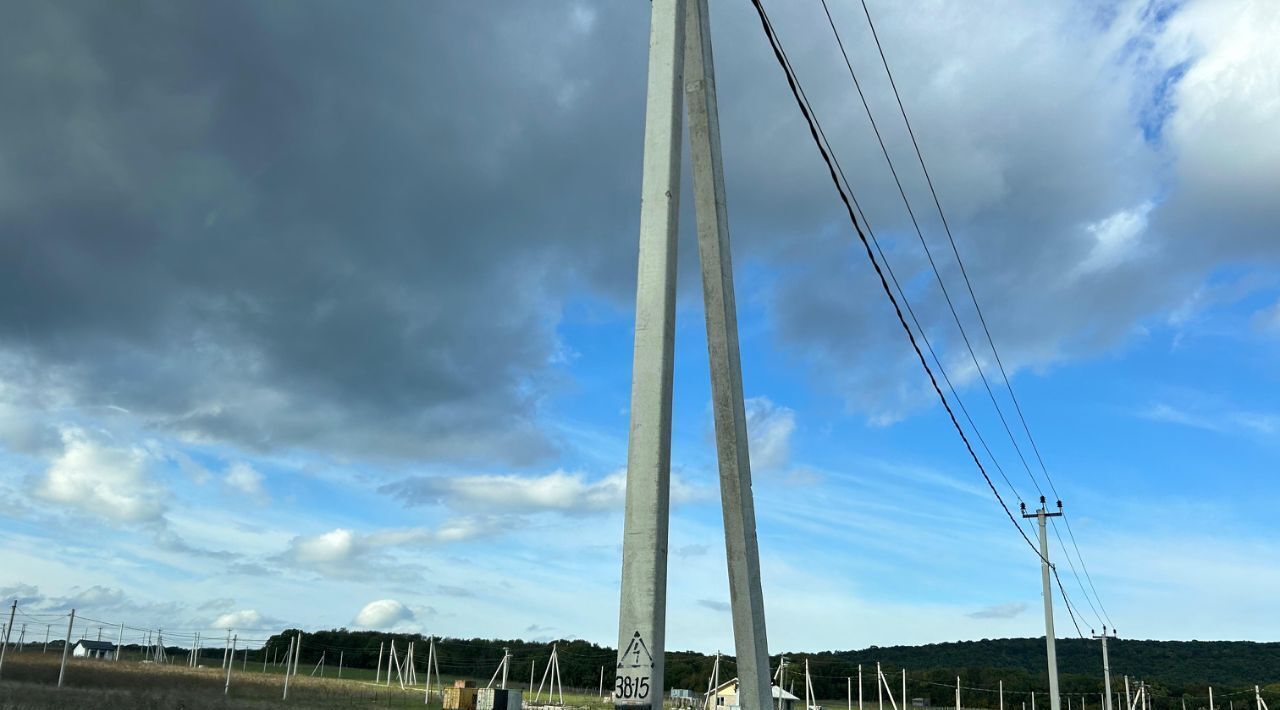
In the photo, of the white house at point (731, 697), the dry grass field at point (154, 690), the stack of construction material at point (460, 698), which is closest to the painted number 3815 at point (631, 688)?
the dry grass field at point (154, 690)

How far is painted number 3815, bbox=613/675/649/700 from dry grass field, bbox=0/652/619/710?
25127 millimetres

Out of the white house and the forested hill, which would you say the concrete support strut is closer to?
the white house

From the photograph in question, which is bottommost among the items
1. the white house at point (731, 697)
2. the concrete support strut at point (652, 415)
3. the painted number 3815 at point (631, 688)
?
the white house at point (731, 697)

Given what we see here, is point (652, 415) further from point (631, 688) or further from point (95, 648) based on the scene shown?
point (95, 648)

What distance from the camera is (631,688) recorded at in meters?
7.10

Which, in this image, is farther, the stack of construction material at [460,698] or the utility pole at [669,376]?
the stack of construction material at [460,698]

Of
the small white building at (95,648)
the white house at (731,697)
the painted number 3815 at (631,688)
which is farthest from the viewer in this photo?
the small white building at (95,648)

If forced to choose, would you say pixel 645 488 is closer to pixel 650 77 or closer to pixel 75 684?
pixel 650 77

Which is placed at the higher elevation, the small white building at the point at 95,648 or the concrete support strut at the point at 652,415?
the concrete support strut at the point at 652,415

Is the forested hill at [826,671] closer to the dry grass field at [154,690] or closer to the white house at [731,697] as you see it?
the white house at [731,697]

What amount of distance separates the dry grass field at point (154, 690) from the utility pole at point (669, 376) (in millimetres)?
Result: 24144

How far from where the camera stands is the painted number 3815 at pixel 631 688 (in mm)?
7055

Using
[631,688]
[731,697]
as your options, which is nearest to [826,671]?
[731,697]

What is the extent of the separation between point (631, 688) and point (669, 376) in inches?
87.2
